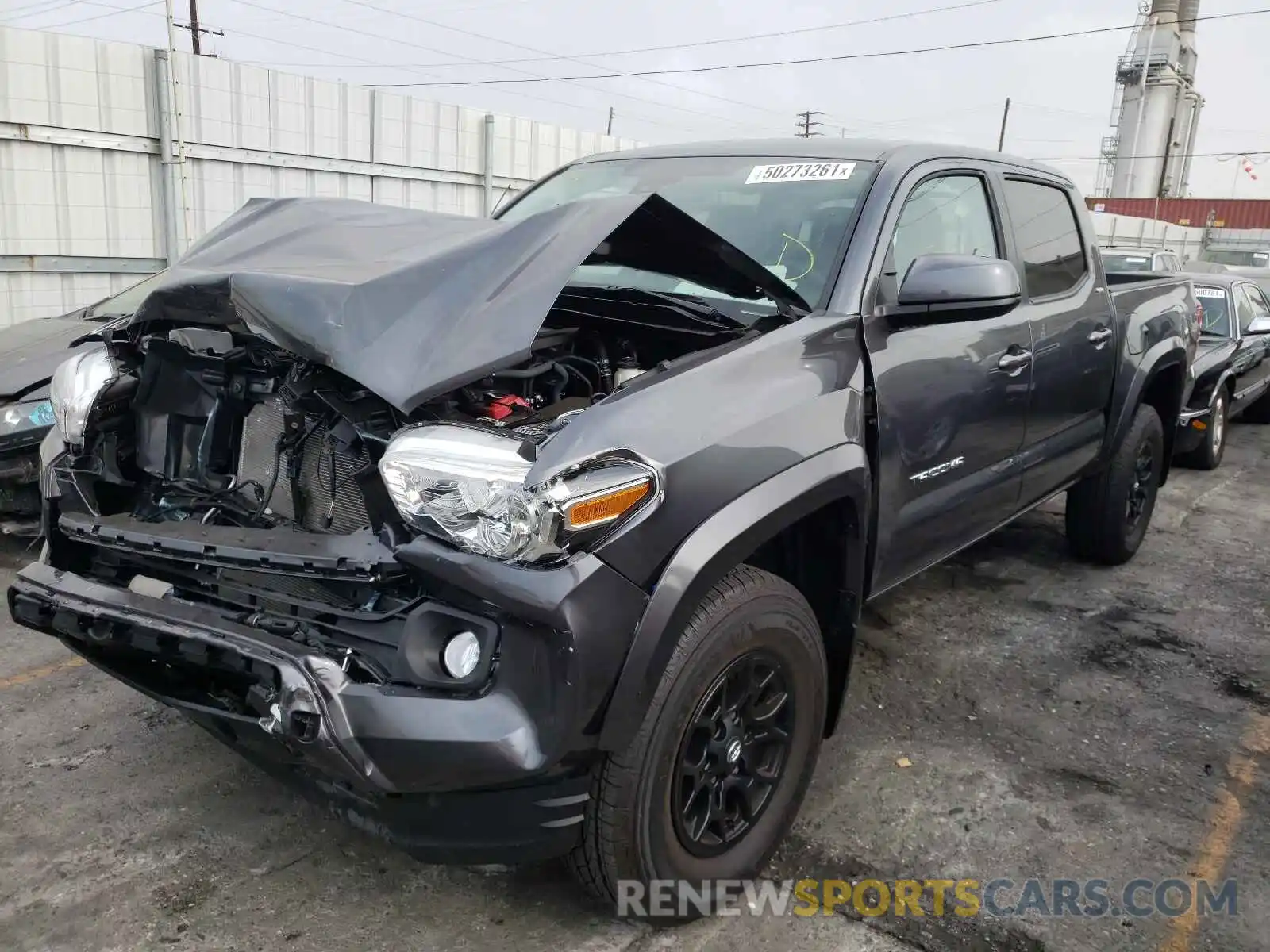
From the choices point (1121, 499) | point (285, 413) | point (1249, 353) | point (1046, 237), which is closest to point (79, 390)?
point (285, 413)

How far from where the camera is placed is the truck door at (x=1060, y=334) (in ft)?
12.5

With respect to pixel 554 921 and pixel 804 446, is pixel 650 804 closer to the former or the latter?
pixel 554 921

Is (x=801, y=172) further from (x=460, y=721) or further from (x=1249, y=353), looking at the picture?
(x=1249, y=353)

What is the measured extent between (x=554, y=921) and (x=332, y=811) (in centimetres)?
64

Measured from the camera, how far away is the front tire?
2130 millimetres

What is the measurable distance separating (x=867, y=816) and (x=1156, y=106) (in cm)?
5867

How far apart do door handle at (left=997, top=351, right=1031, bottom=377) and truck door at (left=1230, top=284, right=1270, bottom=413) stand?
587 centimetres

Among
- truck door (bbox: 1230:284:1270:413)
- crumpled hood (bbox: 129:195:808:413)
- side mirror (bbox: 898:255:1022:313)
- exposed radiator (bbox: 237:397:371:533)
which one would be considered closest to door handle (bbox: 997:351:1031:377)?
side mirror (bbox: 898:255:1022:313)

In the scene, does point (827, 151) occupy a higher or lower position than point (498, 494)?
higher

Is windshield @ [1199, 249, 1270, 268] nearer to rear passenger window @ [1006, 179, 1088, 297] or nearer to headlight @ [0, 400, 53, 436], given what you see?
rear passenger window @ [1006, 179, 1088, 297]

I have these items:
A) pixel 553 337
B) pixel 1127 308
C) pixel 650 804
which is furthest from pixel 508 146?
pixel 650 804

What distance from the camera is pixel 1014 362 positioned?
3531 millimetres

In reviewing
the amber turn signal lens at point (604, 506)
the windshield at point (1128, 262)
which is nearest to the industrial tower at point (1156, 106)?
the windshield at point (1128, 262)

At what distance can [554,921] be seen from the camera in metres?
2.44
